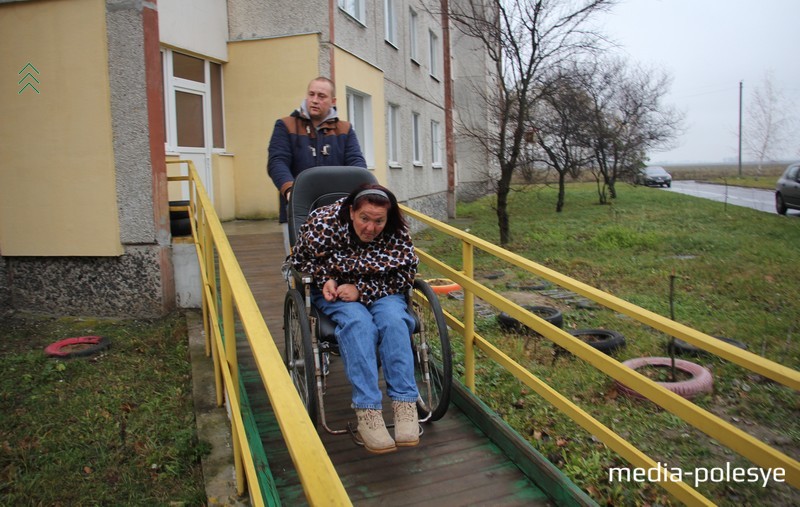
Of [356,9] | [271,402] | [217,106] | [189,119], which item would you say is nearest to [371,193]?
[271,402]

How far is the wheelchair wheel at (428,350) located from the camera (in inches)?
128

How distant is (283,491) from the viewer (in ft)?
9.42

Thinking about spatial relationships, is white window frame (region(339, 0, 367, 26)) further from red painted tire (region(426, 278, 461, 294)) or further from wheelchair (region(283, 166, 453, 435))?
wheelchair (region(283, 166, 453, 435))

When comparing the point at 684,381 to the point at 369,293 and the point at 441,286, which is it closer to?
the point at 369,293

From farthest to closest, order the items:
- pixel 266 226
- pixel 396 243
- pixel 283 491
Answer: pixel 266 226 → pixel 396 243 → pixel 283 491

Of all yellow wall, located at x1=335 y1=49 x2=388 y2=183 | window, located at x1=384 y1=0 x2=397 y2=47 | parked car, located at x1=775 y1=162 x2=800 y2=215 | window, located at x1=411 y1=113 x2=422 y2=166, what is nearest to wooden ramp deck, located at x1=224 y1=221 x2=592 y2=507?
yellow wall, located at x1=335 y1=49 x2=388 y2=183

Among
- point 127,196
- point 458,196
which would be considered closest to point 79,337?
point 127,196

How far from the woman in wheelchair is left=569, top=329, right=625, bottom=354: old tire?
8.67 ft

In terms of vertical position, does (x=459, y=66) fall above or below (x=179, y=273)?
above

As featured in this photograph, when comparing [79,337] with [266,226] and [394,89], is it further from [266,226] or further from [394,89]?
[394,89]

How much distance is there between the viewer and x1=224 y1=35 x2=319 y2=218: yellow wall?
381 inches

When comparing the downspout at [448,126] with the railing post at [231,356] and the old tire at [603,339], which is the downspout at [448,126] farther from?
the railing post at [231,356]

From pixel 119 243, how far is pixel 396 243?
3996 millimetres

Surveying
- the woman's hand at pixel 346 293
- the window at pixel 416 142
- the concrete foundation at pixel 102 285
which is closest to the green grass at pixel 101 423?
the concrete foundation at pixel 102 285
